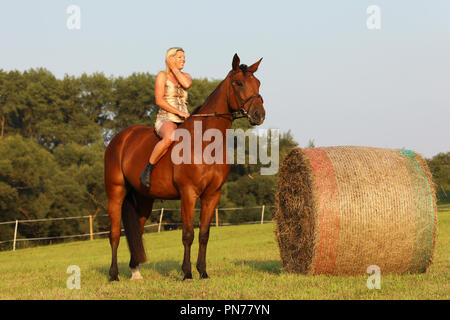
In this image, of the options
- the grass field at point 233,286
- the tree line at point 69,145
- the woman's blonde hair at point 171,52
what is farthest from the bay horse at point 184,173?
the tree line at point 69,145

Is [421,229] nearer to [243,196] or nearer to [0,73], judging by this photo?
[243,196]

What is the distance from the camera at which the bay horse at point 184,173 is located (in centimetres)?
823

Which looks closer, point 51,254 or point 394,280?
point 394,280

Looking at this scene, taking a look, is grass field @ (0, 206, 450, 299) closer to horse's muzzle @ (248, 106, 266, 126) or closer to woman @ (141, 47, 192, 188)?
woman @ (141, 47, 192, 188)

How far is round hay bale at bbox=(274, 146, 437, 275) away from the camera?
8484 mm

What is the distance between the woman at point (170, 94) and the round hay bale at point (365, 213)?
2261 millimetres

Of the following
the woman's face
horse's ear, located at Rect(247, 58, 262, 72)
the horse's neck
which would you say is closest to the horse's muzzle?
the horse's neck

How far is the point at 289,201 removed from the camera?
974 cm

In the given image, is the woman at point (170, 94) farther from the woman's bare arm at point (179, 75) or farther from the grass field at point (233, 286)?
the grass field at point (233, 286)

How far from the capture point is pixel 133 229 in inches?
381

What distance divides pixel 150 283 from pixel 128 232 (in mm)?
1554

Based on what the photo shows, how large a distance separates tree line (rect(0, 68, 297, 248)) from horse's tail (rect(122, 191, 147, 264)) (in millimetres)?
25000
